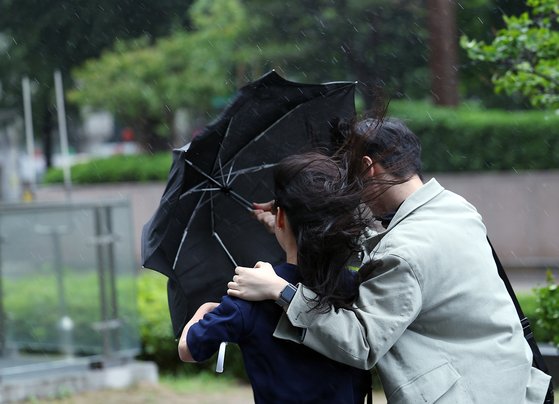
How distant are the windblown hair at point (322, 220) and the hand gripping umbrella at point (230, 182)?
20.1 inches

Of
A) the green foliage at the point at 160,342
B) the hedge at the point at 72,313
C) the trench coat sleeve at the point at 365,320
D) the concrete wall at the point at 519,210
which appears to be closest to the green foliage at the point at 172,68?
the concrete wall at the point at 519,210

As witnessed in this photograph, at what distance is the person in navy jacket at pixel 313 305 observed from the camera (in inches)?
110

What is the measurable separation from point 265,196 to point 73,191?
20.8 meters

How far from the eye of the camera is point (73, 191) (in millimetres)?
24062

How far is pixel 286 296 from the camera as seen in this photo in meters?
2.78

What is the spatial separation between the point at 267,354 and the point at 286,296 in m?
0.18

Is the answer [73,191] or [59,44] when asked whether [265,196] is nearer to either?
[73,191]

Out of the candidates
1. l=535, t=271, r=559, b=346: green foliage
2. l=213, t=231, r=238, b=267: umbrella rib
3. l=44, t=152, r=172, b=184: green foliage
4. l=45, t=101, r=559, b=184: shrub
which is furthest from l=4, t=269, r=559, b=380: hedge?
l=44, t=152, r=172, b=184: green foliage

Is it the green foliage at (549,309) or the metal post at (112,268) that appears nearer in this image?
the green foliage at (549,309)

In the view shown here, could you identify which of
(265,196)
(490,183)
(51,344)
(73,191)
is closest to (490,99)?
(490,183)

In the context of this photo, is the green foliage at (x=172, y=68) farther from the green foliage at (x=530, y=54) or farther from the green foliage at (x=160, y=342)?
the green foliage at (x=530, y=54)

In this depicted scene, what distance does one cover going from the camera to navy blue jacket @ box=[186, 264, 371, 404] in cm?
280

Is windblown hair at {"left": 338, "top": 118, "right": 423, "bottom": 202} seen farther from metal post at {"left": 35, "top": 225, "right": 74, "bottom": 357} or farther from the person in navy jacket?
metal post at {"left": 35, "top": 225, "right": 74, "bottom": 357}

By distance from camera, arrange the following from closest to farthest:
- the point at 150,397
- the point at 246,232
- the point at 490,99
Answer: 1. the point at 246,232
2. the point at 150,397
3. the point at 490,99
